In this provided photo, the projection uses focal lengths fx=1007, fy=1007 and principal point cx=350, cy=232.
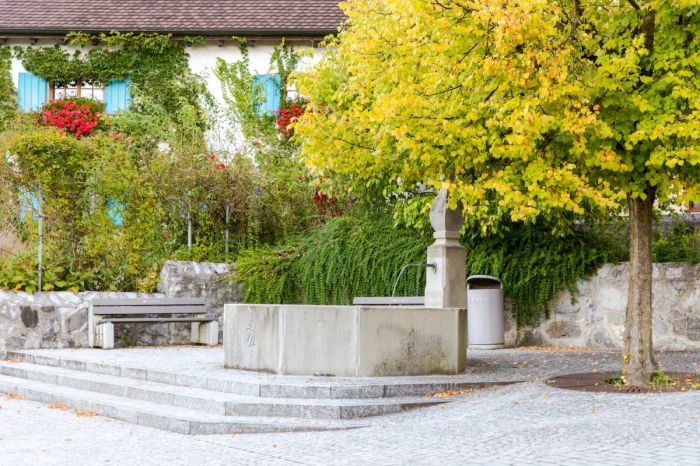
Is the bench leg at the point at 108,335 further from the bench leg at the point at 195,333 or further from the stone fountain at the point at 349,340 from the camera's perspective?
the stone fountain at the point at 349,340

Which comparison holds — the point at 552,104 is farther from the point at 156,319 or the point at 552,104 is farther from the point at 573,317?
the point at 156,319

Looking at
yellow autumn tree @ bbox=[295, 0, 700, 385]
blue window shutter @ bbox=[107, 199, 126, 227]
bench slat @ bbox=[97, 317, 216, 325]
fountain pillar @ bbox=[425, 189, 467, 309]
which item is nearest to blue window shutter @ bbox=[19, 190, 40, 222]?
blue window shutter @ bbox=[107, 199, 126, 227]

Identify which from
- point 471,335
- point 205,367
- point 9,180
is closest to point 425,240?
point 471,335

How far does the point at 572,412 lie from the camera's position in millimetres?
8734

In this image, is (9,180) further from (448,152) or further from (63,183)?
(448,152)

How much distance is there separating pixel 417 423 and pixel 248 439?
4.91 ft

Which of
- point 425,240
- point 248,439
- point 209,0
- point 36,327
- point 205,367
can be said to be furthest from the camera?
point 209,0

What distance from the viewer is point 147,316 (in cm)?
1570

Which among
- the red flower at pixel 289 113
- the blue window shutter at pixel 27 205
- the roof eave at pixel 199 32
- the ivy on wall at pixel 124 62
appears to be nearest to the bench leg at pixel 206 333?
the blue window shutter at pixel 27 205

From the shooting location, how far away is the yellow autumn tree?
9.30 metres

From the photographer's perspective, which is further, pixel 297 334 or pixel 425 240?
pixel 425 240

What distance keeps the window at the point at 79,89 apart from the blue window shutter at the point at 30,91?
0.21 meters

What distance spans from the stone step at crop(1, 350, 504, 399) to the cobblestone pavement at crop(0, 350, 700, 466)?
0.49m

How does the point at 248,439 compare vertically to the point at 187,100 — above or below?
below
